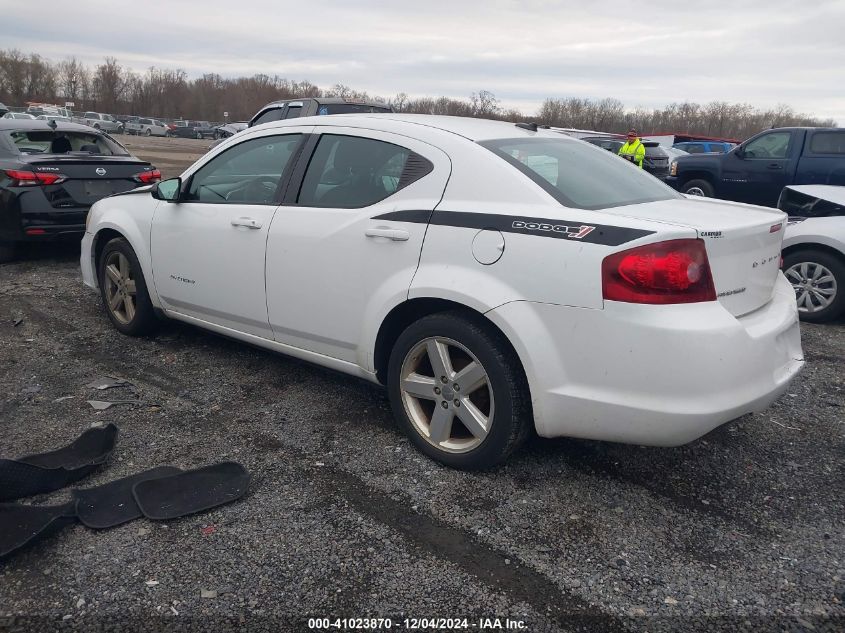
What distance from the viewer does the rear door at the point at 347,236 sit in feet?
10.9

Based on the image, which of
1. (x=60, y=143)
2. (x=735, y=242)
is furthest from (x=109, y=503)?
(x=60, y=143)

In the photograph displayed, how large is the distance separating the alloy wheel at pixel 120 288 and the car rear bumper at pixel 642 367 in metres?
3.19

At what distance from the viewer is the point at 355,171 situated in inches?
144

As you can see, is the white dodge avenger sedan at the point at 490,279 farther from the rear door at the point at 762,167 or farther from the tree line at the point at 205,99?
the tree line at the point at 205,99

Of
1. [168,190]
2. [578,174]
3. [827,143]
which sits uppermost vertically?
[827,143]

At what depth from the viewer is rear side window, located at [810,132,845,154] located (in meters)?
11.1

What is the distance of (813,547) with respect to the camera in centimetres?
275

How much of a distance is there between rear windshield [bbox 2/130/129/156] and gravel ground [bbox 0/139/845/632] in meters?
4.14

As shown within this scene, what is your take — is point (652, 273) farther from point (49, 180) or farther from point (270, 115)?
point (270, 115)

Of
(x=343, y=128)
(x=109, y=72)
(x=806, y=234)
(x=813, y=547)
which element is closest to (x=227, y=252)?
(x=343, y=128)

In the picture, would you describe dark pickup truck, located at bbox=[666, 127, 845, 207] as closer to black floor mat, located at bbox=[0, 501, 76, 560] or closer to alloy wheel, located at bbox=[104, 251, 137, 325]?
alloy wheel, located at bbox=[104, 251, 137, 325]

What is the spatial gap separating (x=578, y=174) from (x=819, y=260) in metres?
3.99

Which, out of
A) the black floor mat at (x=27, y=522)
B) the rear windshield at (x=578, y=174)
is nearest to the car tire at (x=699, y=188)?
the rear windshield at (x=578, y=174)

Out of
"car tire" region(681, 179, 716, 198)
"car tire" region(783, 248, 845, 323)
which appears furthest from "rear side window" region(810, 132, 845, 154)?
"car tire" region(783, 248, 845, 323)
